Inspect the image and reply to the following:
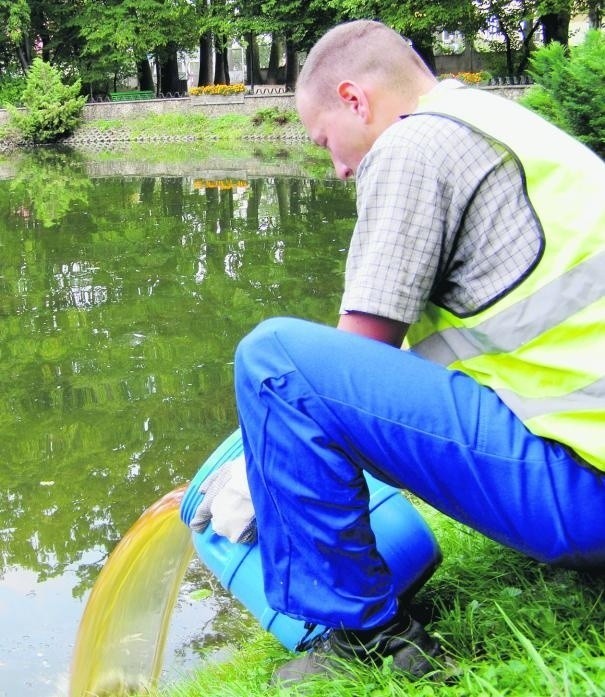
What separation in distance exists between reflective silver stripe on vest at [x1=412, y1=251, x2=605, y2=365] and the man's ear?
0.53 metres

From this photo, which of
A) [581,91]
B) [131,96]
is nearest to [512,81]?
[131,96]

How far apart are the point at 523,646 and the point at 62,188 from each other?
15062mm

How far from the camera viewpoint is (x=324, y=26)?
29719mm

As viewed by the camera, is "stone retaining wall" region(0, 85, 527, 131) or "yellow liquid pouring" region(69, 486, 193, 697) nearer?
"yellow liquid pouring" region(69, 486, 193, 697)

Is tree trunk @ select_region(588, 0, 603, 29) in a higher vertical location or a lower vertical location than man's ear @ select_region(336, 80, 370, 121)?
lower

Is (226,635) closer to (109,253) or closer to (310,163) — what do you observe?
(109,253)

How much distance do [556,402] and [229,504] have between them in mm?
856

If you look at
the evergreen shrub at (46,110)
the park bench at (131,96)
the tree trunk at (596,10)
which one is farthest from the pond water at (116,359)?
the park bench at (131,96)

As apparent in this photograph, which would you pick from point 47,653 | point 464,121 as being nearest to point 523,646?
point 464,121

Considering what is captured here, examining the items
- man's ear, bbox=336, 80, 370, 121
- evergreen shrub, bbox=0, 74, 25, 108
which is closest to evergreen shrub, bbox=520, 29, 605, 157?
man's ear, bbox=336, 80, 370, 121

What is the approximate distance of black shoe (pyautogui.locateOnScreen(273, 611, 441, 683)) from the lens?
1.75 m

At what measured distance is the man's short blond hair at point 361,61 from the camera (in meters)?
1.82

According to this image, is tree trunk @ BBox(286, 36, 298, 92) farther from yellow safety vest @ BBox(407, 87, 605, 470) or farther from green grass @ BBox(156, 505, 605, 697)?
yellow safety vest @ BBox(407, 87, 605, 470)

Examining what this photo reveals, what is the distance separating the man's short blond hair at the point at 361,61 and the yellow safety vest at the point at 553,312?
0.19 metres
